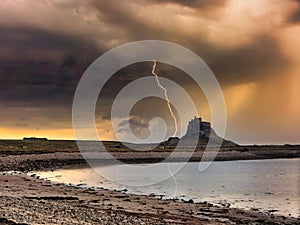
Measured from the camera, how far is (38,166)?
10519cm

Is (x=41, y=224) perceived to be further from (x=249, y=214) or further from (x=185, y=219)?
(x=249, y=214)

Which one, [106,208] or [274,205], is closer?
[106,208]

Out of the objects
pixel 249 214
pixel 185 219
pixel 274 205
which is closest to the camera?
pixel 185 219

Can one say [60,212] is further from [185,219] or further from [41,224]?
[185,219]

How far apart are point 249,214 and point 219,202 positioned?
1078 cm

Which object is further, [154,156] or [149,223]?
[154,156]

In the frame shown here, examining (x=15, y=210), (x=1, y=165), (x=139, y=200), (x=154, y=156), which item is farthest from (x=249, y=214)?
(x=154, y=156)

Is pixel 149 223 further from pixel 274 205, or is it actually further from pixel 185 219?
pixel 274 205

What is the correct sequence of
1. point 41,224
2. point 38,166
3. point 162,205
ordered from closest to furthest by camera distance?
point 41,224 → point 162,205 → point 38,166

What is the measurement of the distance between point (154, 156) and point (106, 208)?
147 metres

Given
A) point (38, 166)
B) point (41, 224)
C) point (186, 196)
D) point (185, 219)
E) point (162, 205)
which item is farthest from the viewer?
point (38, 166)

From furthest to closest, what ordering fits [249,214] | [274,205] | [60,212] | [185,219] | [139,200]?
1. [274,205]
2. [139,200]
3. [249,214]
4. [185,219]
5. [60,212]

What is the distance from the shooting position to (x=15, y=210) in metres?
26.9

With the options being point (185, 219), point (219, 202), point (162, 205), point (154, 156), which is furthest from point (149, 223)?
point (154, 156)
